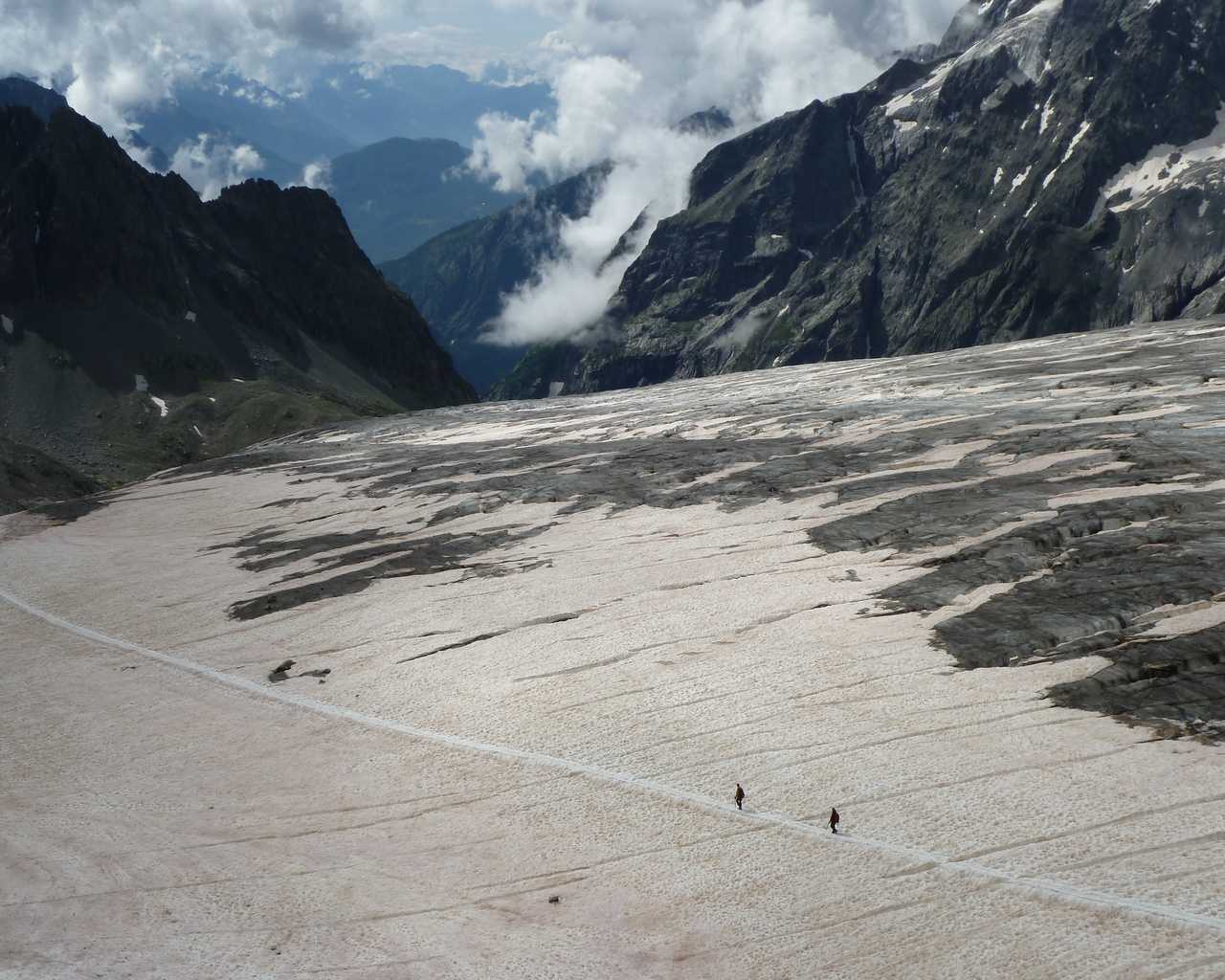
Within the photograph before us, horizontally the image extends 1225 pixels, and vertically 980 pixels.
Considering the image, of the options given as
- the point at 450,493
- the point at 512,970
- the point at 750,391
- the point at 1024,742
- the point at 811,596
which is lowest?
the point at 512,970

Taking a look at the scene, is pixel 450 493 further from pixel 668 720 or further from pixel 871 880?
pixel 871 880

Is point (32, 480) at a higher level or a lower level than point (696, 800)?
higher

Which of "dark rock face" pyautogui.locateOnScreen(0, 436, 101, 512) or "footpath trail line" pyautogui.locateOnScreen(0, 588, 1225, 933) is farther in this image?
"dark rock face" pyautogui.locateOnScreen(0, 436, 101, 512)

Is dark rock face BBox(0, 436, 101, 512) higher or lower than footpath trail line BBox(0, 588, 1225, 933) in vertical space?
higher

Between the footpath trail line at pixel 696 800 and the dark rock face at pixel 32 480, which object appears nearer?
the footpath trail line at pixel 696 800

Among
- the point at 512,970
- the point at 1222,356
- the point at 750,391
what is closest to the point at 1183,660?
the point at 512,970

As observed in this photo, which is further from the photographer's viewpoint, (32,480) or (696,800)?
(32,480)

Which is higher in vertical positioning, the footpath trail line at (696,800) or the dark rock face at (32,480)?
the dark rock face at (32,480)

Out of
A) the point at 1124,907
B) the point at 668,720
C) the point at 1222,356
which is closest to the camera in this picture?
the point at 1124,907
